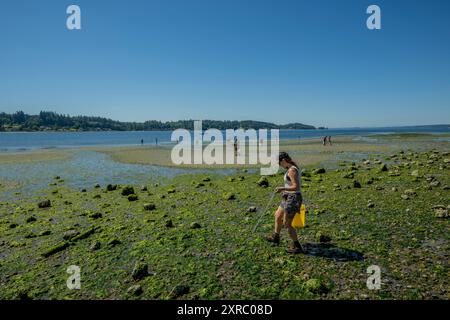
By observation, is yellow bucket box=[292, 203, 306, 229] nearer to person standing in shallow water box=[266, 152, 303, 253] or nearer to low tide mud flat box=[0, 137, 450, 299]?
person standing in shallow water box=[266, 152, 303, 253]

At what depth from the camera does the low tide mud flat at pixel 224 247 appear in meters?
6.78

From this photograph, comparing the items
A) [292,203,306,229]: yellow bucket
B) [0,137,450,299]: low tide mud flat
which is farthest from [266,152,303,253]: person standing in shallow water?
[0,137,450,299]: low tide mud flat

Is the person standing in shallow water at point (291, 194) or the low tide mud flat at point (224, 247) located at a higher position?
the person standing in shallow water at point (291, 194)

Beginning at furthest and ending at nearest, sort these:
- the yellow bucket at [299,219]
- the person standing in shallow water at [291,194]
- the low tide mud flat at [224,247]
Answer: the yellow bucket at [299,219], the person standing in shallow water at [291,194], the low tide mud flat at [224,247]

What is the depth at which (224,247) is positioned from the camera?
916 cm

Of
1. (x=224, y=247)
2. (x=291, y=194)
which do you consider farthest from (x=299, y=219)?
(x=224, y=247)

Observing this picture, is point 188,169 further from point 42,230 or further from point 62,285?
point 62,285

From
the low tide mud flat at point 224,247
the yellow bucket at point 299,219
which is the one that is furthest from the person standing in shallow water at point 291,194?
the low tide mud flat at point 224,247

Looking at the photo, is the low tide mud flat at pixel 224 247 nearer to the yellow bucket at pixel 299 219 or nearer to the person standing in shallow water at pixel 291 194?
the person standing in shallow water at pixel 291 194

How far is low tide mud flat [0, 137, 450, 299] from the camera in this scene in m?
6.78

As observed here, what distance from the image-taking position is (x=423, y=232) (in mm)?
9547

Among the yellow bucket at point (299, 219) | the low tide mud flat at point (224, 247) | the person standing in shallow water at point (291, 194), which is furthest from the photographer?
the yellow bucket at point (299, 219)

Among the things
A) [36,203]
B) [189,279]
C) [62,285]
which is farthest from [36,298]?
[36,203]

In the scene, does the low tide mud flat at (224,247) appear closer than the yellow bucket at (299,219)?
Yes
